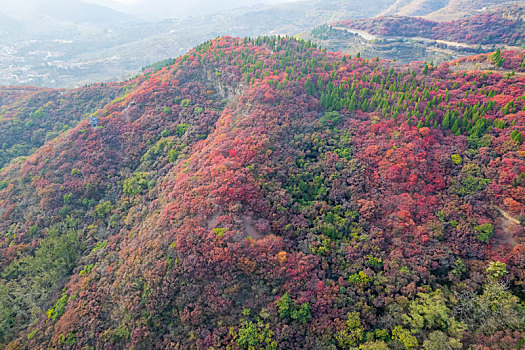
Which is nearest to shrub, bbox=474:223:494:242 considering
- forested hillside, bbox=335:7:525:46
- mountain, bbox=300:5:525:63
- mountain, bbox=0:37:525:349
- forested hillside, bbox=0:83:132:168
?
mountain, bbox=0:37:525:349

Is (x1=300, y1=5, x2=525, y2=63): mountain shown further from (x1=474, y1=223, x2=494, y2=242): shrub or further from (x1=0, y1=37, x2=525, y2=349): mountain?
(x1=474, y1=223, x2=494, y2=242): shrub

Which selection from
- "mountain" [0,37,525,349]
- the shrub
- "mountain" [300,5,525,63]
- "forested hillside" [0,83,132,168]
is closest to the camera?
"mountain" [0,37,525,349]

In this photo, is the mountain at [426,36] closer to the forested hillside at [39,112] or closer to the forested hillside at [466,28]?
the forested hillside at [466,28]

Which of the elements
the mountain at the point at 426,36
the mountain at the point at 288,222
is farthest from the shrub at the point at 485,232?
the mountain at the point at 426,36

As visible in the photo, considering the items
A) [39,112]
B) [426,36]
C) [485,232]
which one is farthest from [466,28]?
[39,112]

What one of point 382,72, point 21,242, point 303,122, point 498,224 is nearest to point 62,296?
point 21,242

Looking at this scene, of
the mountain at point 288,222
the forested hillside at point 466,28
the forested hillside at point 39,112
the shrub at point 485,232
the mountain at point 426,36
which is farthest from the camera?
the mountain at point 426,36

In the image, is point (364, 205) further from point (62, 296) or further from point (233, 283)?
point (62, 296)
